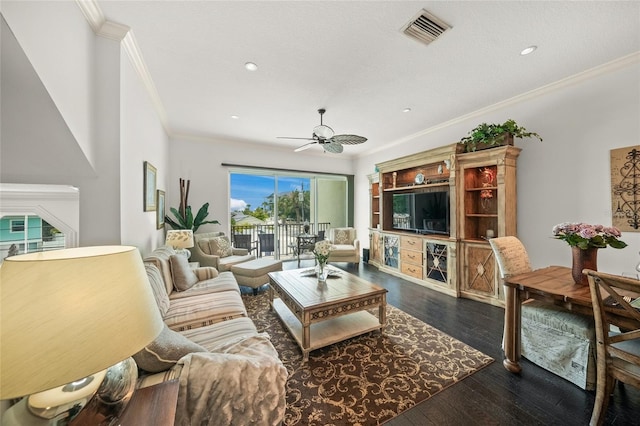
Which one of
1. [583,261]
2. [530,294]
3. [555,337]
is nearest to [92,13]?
[530,294]

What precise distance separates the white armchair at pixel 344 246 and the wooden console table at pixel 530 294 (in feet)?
10.9

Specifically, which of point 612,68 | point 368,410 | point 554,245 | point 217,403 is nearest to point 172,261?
point 217,403

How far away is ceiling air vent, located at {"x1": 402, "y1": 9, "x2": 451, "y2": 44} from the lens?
6.08 ft

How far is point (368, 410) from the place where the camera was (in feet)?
5.19

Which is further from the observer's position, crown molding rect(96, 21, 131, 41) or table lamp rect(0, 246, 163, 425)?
crown molding rect(96, 21, 131, 41)

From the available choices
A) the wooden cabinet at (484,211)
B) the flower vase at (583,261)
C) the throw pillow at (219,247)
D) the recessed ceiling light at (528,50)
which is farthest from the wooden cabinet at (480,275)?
the throw pillow at (219,247)

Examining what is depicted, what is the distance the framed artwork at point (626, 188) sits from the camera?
7.74 feet

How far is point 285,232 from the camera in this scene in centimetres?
605

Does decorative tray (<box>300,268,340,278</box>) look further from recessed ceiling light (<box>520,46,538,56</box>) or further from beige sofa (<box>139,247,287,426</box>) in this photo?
recessed ceiling light (<box>520,46,538,56</box>)

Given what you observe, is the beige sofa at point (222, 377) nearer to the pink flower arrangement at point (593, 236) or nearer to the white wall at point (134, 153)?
the white wall at point (134, 153)

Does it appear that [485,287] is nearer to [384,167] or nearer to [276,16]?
[384,167]

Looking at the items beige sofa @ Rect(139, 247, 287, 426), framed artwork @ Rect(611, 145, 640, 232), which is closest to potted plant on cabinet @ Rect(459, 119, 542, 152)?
framed artwork @ Rect(611, 145, 640, 232)

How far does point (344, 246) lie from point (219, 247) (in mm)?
2631

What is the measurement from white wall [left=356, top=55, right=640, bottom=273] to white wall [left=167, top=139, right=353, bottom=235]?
4.30 m
